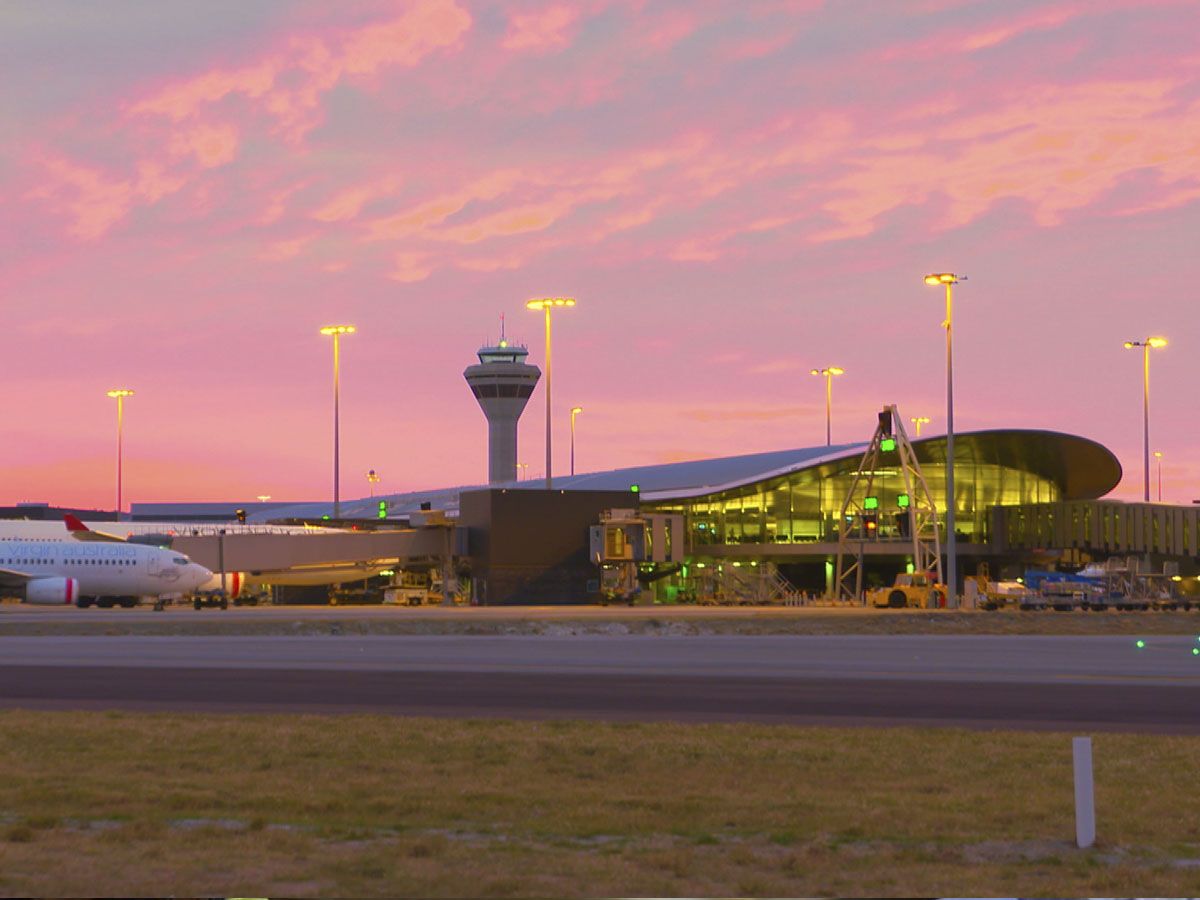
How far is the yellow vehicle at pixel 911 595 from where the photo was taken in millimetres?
93688

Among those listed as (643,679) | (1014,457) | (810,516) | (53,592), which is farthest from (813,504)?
(643,679)

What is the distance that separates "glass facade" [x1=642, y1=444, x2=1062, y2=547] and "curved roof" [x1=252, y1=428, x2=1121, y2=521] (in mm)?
598

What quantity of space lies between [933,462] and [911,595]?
31.0 meters

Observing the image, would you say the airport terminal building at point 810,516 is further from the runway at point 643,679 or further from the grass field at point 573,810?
the grass field at point 573,810

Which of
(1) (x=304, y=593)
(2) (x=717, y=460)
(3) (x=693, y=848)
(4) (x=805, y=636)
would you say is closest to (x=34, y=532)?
(1) (x=304, y=593)

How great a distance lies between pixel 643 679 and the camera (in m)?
37.6

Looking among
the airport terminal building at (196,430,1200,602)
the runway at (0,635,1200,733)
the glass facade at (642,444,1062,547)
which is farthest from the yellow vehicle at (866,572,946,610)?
the runway at (0,635,1200,733)

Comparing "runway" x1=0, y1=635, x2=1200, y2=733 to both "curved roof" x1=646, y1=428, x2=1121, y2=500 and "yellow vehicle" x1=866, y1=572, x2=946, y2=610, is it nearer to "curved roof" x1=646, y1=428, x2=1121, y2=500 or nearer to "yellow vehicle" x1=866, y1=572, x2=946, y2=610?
"yellow vehicle" x1=866, y1=572, x2=946, y2=610

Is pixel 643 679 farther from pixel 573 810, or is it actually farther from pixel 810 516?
pixel 810 516

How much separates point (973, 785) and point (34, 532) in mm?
108737

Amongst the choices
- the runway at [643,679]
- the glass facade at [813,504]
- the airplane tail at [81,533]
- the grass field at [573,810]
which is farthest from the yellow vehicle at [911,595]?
the grass field at [573,810]

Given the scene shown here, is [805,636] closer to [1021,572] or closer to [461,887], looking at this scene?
[461,887]

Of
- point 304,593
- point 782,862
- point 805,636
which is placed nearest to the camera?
point 782,862

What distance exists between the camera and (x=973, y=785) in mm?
19812
